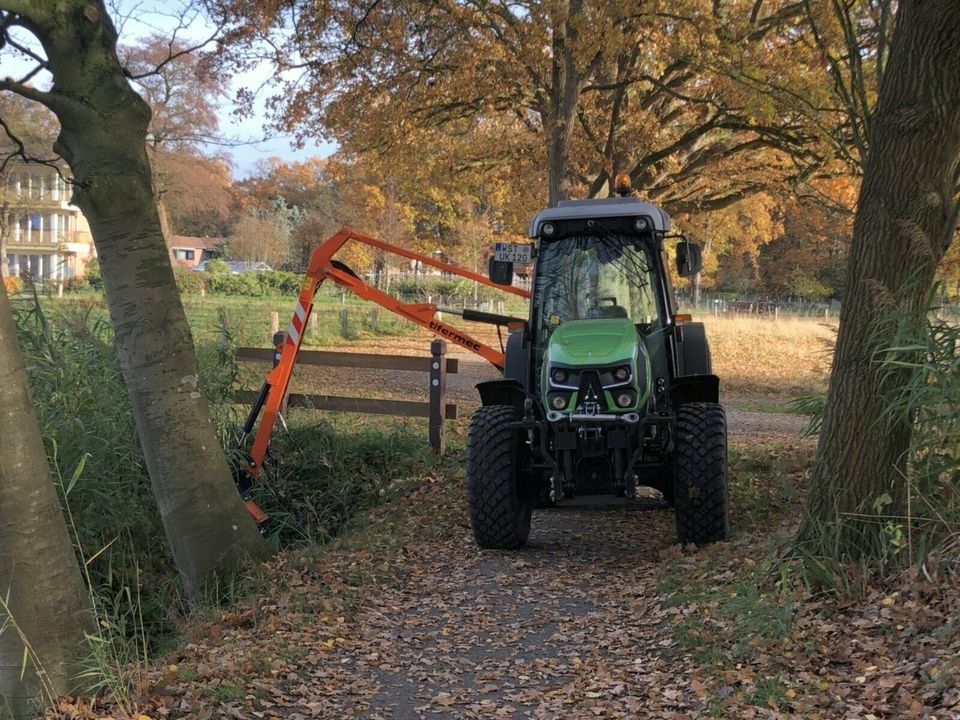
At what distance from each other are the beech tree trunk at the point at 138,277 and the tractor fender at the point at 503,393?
2196 mm

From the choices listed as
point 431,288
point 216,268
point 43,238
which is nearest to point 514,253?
point 431,288

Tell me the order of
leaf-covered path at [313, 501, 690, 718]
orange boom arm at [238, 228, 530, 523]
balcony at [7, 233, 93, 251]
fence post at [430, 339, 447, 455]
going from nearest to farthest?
leaf-covered path at [313, 501, 690, 718]
orange boom arm at [238, 228, 530, 523]
fence post at [430, 339, 447, 455]
balcony at [7, 233, 93, 251]

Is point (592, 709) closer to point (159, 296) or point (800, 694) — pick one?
point (800, 694)

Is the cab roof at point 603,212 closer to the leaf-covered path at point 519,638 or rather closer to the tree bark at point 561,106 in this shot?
the leaf-covered path at point 519,638

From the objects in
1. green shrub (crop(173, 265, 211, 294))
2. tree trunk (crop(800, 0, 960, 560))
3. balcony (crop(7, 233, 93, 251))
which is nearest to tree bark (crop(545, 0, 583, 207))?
tree trunk (crop(800, 0, 960, 560))

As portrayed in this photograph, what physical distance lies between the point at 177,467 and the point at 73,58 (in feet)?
10.0

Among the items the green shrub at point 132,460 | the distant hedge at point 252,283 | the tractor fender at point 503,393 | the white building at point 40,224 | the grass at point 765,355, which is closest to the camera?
the tractor fender at point 503,393

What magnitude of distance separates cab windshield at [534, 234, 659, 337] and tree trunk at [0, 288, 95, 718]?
4.09 meters

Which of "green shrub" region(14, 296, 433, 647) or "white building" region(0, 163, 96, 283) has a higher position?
"white building" region(0, 163, 96, 283)

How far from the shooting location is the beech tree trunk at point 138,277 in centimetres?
661

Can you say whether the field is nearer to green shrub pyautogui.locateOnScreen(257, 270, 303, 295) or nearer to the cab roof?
the cab roof

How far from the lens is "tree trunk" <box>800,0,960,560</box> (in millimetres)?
5230

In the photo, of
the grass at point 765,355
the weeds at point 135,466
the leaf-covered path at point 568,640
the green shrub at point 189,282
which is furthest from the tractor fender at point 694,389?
the green shrub at point 189,282

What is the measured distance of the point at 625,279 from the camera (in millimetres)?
7633
